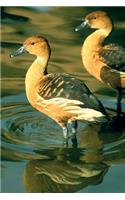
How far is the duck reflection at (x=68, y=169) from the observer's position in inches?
172

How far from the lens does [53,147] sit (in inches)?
186

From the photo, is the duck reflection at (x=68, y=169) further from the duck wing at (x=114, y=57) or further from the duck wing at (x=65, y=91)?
the duck wing at (x=114, y=57)

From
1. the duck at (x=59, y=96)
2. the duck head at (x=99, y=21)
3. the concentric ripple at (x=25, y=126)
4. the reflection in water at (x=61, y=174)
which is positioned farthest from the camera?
the duck head at (x=99, y=21)

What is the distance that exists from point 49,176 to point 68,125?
548mm

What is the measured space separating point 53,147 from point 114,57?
35.8 inches

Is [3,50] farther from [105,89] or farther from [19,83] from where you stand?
[105,89]

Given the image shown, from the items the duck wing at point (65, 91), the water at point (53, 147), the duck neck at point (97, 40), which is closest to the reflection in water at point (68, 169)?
the water at point (53, 147)

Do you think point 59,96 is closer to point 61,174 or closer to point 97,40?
point 61,174

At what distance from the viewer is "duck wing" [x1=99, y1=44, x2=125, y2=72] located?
5.24 m

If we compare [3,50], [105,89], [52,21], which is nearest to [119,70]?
[105,89]

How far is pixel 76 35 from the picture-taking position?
6.81 m

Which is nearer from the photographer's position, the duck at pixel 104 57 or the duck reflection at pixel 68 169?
the duck reflection at pixel 68 169

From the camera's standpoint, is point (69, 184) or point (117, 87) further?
point (117, 87)

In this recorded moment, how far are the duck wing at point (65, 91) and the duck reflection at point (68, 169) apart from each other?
0.95 ft
